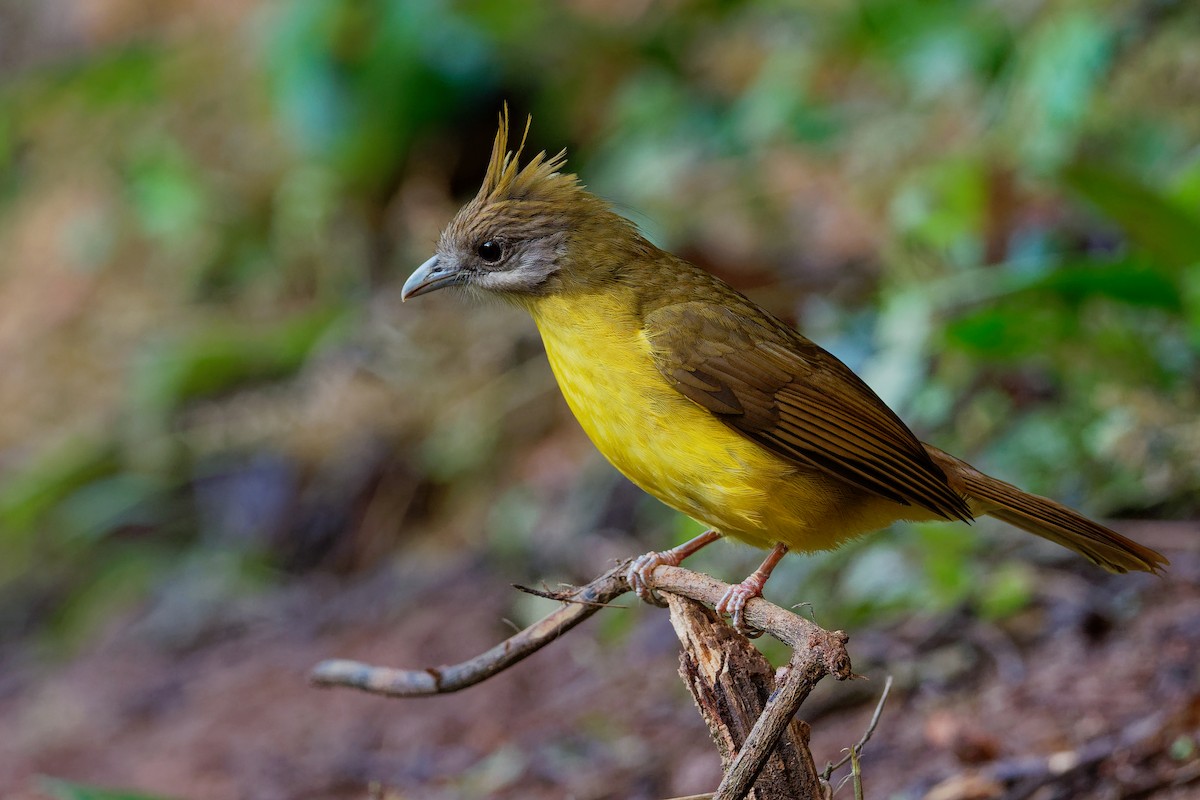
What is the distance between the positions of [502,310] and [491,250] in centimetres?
384

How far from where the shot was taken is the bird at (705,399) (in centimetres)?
299

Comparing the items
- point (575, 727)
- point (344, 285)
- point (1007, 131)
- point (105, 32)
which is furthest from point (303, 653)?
point (105, 32)

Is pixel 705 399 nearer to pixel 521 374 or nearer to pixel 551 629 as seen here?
pixel 551 629

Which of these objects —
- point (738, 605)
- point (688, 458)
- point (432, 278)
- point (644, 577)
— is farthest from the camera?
point (432, 278)

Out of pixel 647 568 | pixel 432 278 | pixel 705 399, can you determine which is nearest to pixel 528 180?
pixel 432 278

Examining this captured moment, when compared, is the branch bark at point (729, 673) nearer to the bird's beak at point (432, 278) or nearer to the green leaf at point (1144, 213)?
the bird's beak at point (432, 278)

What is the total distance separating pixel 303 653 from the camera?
20.8ft

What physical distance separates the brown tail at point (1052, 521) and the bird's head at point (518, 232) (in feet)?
3.63

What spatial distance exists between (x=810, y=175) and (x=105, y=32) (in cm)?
656

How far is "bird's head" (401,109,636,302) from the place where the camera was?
11.2 ft

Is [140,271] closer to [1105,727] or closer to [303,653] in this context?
[303,653]

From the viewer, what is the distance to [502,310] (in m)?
7.31

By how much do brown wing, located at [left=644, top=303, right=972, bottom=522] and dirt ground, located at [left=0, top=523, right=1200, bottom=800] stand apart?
74cm

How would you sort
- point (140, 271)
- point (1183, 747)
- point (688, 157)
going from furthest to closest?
point (140, 271) → point (688, 157) → point (1183, 747)
